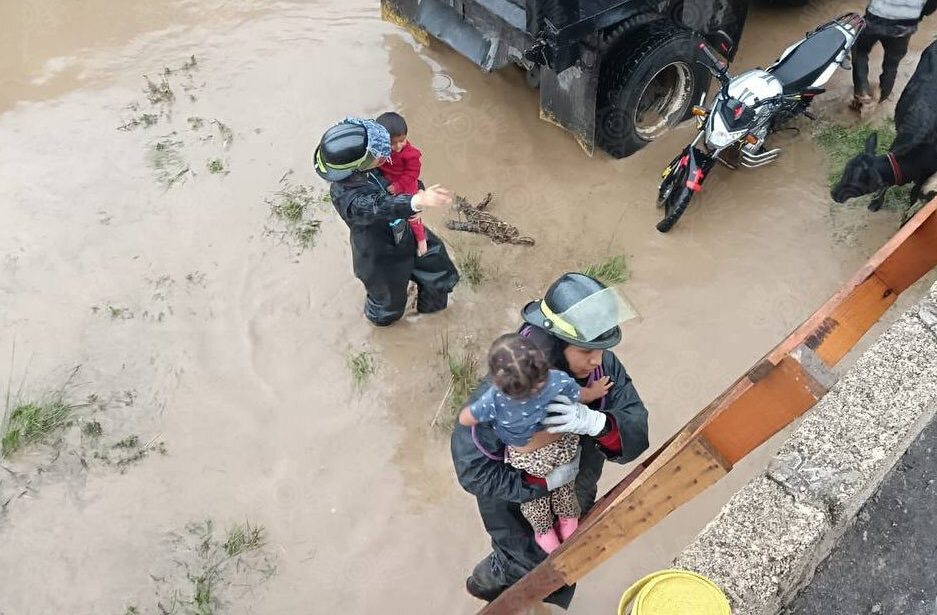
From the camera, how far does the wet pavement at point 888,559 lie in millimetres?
2672

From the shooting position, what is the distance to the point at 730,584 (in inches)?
86.0

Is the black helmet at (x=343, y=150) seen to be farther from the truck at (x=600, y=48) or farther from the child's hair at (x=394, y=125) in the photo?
the truck at (x=600, y=48)

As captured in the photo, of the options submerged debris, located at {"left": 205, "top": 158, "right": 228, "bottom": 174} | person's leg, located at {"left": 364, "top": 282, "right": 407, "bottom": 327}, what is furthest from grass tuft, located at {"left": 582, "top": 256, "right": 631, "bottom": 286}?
submerged debris, located at {"left": 205, "top": 158, "right": 228, "bottom": 174}

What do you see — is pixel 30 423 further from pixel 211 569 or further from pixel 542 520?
pixel 542 520

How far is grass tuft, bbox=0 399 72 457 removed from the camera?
148 inches

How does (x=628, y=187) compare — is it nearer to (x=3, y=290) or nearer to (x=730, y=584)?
(x=730, y=584)

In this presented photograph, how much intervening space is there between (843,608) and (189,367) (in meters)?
3.45

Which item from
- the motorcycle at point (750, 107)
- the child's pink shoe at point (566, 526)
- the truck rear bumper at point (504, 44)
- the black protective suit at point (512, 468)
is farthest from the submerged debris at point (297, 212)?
the child's pink shoe at point (566, 526)

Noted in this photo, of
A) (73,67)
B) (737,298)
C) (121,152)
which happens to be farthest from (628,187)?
(73,67)

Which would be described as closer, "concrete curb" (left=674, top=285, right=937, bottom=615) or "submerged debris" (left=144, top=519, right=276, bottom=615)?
"concrete curb" (left=674, top=285, right=937, bottom=615)

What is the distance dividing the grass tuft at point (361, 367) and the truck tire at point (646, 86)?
2260mm

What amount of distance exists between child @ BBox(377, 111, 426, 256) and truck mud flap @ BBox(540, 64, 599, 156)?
156 cm

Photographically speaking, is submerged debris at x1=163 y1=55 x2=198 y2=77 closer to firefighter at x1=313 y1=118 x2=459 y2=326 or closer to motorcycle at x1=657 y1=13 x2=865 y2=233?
firefighter at x1=313 y1=118 x2=459 y2=326

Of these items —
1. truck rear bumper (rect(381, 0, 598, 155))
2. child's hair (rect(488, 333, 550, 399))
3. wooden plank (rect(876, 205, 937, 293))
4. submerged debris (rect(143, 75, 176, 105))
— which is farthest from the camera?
submerged debris (rect(143, 75, 176, 105))
